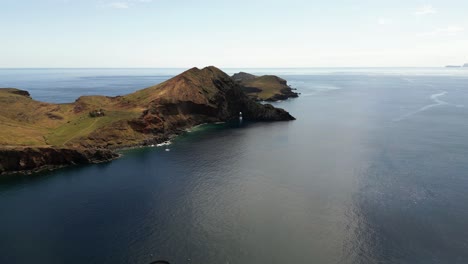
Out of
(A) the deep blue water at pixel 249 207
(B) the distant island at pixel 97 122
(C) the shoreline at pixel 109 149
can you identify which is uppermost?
(B) the distant island at pixel 97 122

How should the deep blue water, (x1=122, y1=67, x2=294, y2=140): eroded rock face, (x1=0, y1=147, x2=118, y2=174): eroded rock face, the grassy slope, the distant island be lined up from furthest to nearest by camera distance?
(x1=122, y1=67, x2=294, y2=140): eroded rock face < the grassy slope < the distant island < (x1=0, y1=147, x2=118, y2=174): eroded rock face < the deep blue water

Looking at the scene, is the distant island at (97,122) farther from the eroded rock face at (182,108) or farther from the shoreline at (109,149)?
the shoreline at (109,149)

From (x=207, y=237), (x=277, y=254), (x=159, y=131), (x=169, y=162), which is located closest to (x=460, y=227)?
(x=277, y=254)

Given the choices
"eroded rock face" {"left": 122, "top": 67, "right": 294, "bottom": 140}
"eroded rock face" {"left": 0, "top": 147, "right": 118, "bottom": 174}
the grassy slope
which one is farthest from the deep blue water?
"eroded rock face" {"left": 122, "top": 67, "right": 294, "bottom": 140}

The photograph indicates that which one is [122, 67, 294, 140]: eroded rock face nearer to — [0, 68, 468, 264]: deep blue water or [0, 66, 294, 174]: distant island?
[0, 66, 294, 174]: distant island

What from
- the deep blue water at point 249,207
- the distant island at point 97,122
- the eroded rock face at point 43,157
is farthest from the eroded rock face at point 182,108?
the eroded rock face at point 43,157
